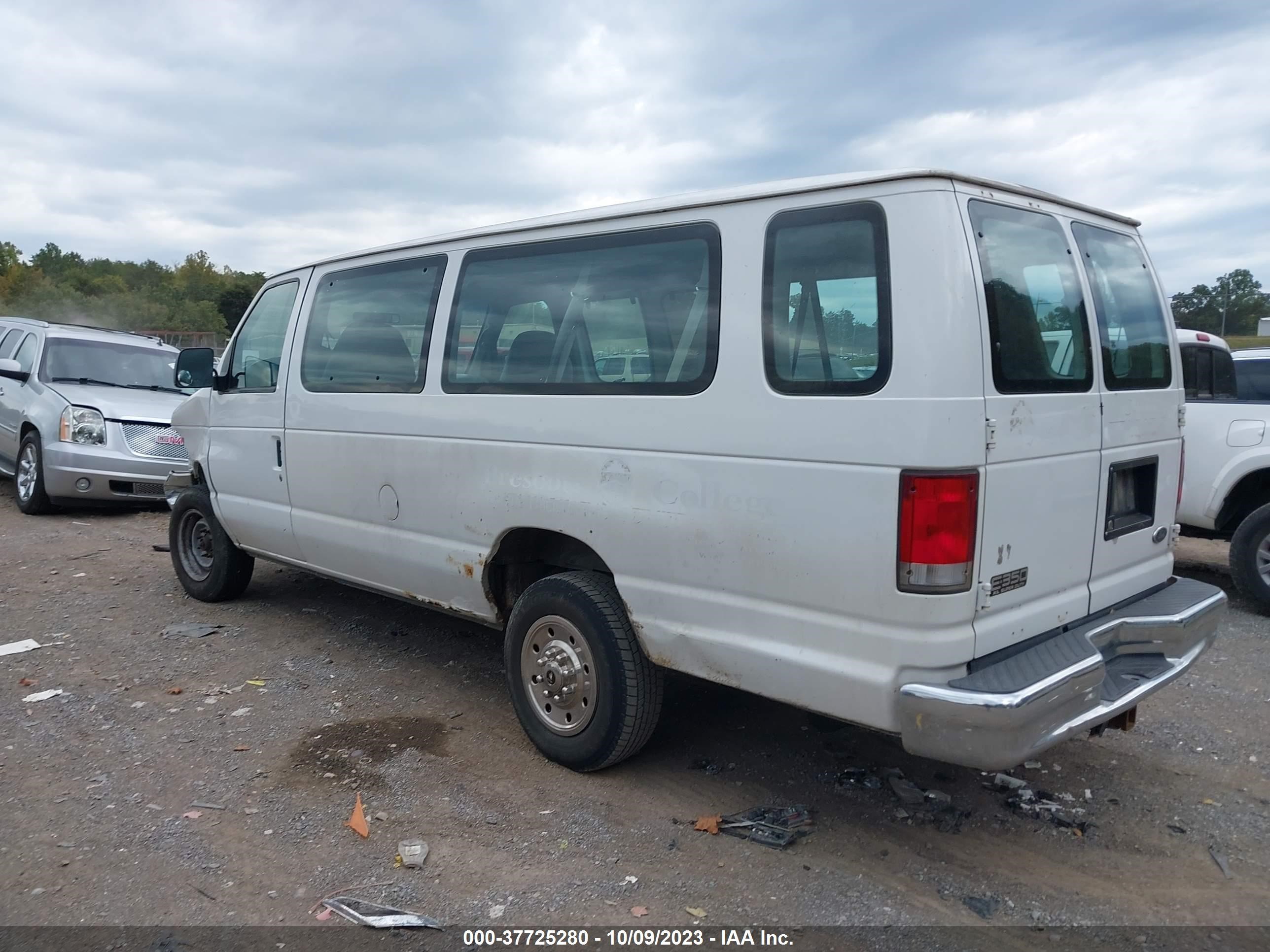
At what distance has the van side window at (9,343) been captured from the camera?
36.6 ft

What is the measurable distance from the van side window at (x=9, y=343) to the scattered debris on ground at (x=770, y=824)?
35.9ft

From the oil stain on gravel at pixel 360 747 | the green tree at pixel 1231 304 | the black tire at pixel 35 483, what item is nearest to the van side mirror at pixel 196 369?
the oil stain on gravel at pixel 360 747

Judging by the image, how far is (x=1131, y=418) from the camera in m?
3.69

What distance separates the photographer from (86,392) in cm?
1002

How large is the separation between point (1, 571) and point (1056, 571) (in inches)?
300

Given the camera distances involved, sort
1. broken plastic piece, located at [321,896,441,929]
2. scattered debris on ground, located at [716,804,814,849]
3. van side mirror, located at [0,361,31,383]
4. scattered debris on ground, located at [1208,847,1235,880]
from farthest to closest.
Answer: van side mirror, located at [0,361,31,383] → scattered debris on ground, located at [716,804,814,849] → scattered debris on ground, located at [1208,847,1235,880] → broken plastic piece, located at [321,896,441,929]

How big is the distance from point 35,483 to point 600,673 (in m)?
8.48

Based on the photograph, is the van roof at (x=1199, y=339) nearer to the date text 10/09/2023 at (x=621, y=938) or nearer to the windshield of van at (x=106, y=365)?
the date text 10/09/2023 at (x=621, y=938)

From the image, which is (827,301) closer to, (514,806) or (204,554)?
(514,806)

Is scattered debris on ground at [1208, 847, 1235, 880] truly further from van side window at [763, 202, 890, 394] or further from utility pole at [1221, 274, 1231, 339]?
utility pole at [1221, 274, 1231, 339]

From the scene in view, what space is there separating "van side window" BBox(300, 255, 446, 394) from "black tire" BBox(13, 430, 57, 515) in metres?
6.01

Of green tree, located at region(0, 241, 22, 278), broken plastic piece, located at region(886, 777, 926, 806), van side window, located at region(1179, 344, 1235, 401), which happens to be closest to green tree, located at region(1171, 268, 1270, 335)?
van side window, located at region(1179, 344, 1235, 401)

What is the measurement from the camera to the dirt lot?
10.2ft

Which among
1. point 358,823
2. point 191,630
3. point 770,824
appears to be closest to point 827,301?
point 770,824
